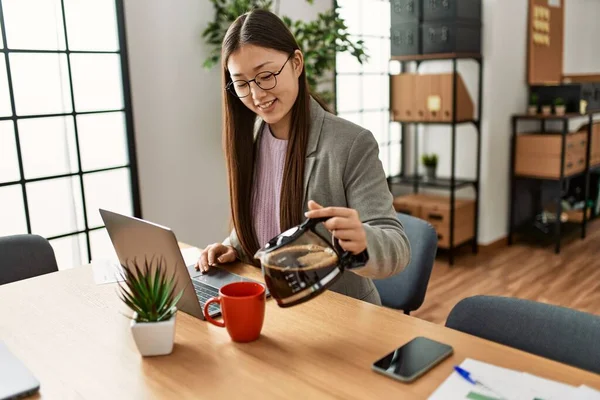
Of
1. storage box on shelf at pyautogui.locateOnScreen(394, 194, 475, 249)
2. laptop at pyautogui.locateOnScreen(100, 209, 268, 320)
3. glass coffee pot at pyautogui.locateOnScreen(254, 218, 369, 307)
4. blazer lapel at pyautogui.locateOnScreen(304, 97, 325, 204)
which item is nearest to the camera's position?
glass coffee pot at pyautogui.locateOnScreen(254, 218, 369, 307)

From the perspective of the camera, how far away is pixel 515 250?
431 centimetres

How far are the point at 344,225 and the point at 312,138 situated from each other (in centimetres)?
52

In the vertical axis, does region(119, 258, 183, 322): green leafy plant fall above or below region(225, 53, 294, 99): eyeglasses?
below

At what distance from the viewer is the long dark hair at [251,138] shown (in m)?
1.35

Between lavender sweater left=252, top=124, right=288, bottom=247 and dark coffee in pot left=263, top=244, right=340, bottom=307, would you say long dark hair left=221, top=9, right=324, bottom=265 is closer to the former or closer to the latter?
lavender sweater left=252, top=124, right=288, bottom=247

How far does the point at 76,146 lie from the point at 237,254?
1538 mm

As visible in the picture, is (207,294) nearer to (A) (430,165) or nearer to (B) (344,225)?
(B) (344,225)

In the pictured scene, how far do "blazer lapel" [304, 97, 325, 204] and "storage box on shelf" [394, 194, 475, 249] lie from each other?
2741 mm

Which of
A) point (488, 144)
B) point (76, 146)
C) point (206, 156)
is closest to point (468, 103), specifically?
point (488, 144)

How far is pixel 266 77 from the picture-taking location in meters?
1.35

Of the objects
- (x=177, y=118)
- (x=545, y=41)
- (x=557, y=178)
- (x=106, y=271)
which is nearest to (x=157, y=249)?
(x=106, y=271)

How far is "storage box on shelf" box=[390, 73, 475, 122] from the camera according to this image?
3.93 metres


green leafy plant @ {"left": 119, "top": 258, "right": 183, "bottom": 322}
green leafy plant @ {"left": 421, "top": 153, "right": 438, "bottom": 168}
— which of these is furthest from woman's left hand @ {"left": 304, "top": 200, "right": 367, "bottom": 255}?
green leafy plant @ {"left": 421, "top": 153, "right": 438, "bottom": 168}

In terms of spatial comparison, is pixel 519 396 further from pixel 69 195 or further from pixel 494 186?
pixel 494 186
